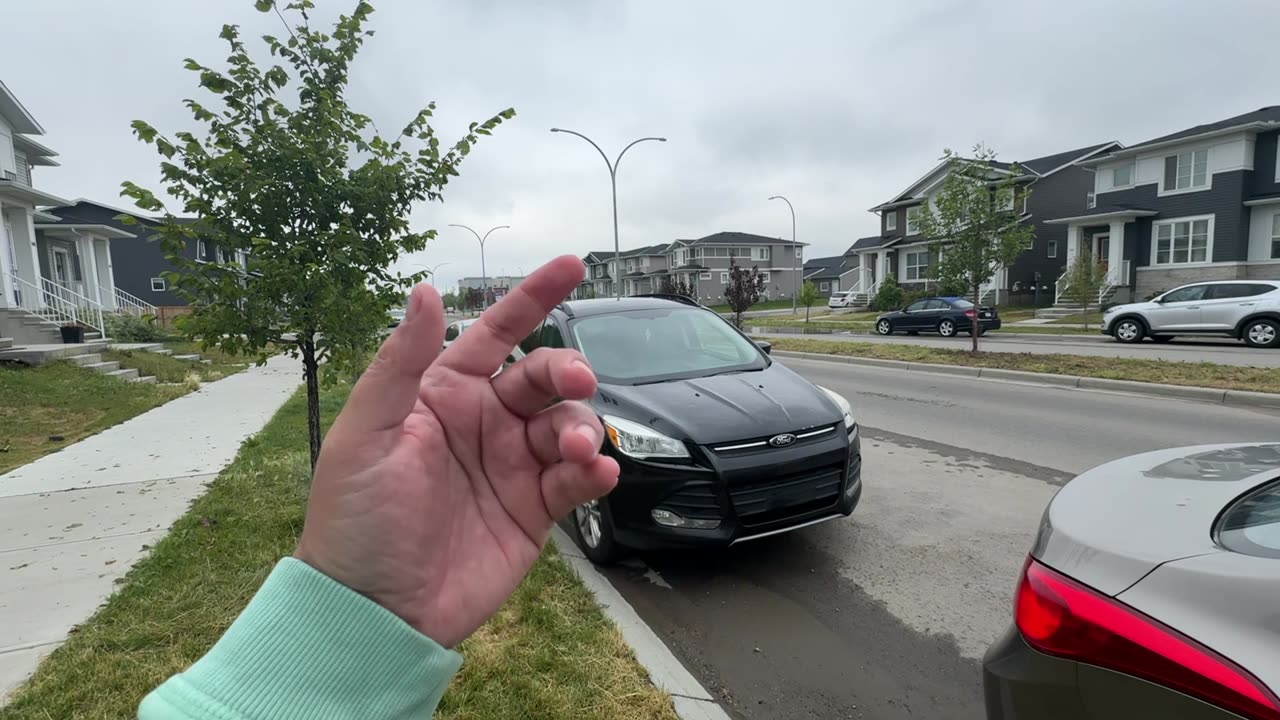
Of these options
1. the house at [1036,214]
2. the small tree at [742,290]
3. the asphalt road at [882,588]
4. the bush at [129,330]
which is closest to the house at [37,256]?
the bush at [129,330]

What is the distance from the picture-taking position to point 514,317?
1242mm

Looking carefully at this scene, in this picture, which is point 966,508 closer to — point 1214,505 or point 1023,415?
point 1214,505

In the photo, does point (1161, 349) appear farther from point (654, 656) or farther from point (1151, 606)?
point (1151, 606)

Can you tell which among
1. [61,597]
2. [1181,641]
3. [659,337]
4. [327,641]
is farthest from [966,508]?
[61,597]

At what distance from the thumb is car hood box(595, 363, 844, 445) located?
2572mm

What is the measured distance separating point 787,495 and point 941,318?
21.8m

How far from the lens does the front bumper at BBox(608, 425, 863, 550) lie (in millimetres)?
3535

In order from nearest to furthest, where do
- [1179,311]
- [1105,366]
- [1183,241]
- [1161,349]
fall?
[1105,366] → [1161,349] → [1179,311] → [1183,241]

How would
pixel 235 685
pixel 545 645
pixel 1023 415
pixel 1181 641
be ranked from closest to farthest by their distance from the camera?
pixel 235 685 → pixel 1181 641 → pixel 545 645 → pixel 1023 415

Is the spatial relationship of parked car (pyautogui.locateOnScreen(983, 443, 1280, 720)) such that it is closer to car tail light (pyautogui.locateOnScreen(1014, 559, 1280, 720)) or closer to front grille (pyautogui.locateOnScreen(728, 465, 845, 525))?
car tail light (pyautogui.locateOnScreen(1014, 559, 1280, 720))

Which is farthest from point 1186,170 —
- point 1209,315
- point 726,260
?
point 726,260

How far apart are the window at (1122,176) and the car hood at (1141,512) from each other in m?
35.2

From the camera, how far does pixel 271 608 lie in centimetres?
109

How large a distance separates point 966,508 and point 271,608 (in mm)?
4975
